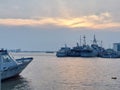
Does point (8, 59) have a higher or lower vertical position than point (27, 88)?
higher

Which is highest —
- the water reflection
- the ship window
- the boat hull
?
the ship window

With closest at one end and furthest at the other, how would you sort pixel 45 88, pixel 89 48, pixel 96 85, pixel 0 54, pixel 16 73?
pixel 45 88, pixel 96 85, pixel 0 54, pixel 16 73, pixel 89 48

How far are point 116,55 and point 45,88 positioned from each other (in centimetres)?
16345

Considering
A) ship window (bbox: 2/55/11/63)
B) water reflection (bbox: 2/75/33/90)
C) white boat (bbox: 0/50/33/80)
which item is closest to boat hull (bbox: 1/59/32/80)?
white boat (bbox: 0/50/33/80)

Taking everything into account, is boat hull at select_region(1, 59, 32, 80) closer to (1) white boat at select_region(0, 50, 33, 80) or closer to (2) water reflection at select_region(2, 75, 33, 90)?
(1) white boat at select_region(0, 50, 33, 80)

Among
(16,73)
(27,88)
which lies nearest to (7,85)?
(27,88)

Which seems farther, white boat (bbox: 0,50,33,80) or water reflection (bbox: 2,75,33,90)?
white boat (bbox: 0,50,33,80)

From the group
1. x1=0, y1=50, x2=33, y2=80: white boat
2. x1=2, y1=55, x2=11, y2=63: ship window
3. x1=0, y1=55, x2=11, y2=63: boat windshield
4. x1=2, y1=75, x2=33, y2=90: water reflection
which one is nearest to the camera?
x1=2, y1=75, x2=33, y2=90: water reflection

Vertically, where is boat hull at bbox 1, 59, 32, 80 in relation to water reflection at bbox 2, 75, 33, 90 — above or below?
above

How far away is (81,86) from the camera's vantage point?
1523 inches

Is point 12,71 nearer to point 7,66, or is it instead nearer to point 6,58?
point 6,58

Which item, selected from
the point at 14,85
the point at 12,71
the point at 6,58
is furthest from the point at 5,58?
the point at 14,85

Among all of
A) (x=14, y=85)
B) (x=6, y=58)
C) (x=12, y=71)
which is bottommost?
(x=14, y=85)

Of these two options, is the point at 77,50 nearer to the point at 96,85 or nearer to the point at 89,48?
the point at 89,48
